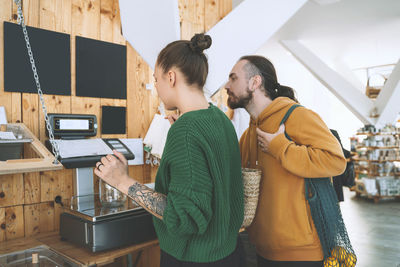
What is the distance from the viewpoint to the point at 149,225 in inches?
63.9

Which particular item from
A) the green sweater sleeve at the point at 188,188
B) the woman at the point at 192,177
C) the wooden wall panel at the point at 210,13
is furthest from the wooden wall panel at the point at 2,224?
the wooden wall panel at the point at 210,13

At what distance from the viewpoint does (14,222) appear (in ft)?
5.66

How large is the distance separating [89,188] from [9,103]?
0.65m

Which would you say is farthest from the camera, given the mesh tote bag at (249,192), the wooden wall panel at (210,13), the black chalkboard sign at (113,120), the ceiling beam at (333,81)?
the ceiling beam at (333,81)

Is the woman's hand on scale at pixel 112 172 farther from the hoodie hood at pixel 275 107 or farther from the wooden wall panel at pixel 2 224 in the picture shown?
the wooden wall panel at pixel 2 224

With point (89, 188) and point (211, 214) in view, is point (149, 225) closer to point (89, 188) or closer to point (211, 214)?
point (89, 188)

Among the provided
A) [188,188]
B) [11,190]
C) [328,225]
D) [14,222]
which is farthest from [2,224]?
[328,225]

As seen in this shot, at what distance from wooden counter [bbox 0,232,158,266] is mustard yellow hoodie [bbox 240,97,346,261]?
2.05 ft

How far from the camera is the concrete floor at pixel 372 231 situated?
11.5 feet

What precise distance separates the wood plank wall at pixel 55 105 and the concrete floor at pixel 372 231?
4.20ft

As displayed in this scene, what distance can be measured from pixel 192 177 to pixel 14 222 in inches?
52.5

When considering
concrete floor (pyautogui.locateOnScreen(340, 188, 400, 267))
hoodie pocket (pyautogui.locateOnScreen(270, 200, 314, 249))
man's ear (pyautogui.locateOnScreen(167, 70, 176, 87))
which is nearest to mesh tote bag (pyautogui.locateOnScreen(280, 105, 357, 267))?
hoodie pocket (pyautogui.locateOnScreen(270, 200, 314, 249))

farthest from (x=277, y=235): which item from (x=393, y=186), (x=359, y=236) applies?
(x=393, y=186)

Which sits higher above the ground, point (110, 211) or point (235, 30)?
point (235, 30)
